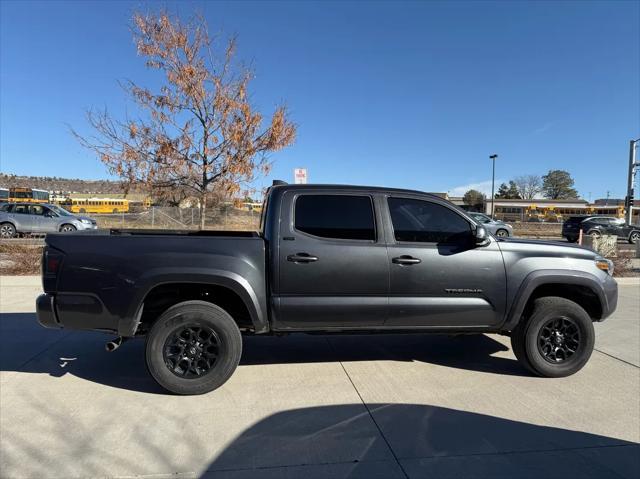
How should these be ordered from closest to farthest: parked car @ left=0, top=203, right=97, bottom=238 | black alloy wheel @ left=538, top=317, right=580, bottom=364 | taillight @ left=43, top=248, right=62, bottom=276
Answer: taillight @ left=43, top=248, right=62, bottom=276 < black alloy wheel @ left=538, top=317, right=580, bottom=364 < parked car @ left=0, top=203, right=97, bottom=238

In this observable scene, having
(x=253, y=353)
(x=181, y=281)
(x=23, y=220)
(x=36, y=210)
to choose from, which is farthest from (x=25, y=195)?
(x=181, y=281)

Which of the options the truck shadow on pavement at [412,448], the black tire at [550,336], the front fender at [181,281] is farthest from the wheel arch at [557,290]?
the front fender at [181,281]

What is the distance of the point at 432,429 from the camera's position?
133 inches

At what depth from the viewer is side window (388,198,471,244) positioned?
4.34 meters

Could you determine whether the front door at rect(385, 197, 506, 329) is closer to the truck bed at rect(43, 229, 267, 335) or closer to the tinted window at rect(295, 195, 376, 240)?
the tinted window at rect(295, 195, 376, 240)

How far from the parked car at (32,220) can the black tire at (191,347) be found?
63.8 feet

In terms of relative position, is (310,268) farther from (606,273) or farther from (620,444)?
(606,273)

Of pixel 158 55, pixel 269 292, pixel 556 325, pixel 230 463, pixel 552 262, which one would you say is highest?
pixel 158 55

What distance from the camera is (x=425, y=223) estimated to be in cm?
442

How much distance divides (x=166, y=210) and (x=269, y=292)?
22.8 meters

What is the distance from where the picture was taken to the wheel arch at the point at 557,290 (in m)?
4.36

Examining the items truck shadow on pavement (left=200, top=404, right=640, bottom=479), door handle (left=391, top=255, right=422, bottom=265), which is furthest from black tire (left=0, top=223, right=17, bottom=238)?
door handle (left=391, top=255, right=422, bottom=265)

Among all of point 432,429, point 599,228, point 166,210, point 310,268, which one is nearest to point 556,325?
point 432,429

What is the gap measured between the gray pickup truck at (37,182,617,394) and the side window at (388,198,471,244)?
0.4 inches
